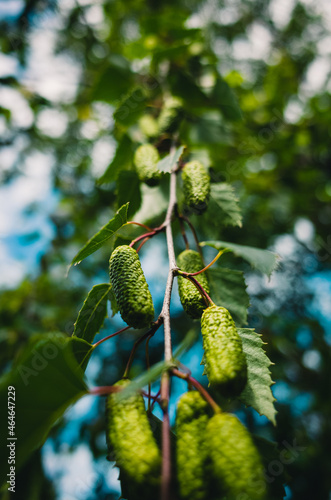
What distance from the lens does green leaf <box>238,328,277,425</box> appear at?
652 mm

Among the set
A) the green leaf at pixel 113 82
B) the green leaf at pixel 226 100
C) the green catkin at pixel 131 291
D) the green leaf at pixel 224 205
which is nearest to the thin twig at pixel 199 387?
the green catkin at pixel 131 291

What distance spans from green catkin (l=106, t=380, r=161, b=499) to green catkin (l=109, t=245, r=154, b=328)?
4.8 inches

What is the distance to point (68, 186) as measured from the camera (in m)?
3.09

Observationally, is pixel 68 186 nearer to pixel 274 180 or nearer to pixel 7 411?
pixel 274 180

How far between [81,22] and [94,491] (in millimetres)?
3066

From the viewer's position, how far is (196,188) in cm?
88

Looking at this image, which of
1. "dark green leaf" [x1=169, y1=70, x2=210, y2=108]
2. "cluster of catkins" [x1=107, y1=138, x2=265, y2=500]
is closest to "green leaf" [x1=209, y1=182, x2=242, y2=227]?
"cluster of catkins" [x1=107, y1=138, x2=265, y2=500]

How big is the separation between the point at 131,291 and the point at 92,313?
0.23 m

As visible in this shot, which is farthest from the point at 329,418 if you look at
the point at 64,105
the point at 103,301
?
the point at 64,105

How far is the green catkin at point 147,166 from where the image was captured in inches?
38.9

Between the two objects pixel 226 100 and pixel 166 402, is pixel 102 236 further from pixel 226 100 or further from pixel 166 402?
pixel 226 100

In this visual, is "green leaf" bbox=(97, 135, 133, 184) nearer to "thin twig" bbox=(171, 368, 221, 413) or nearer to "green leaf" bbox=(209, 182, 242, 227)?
"green leaf" bbox=(209, 182, 242, 227)

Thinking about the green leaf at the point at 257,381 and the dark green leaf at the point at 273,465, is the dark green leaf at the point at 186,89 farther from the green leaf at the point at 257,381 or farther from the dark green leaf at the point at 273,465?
the dark green leaf at the point at 273,465

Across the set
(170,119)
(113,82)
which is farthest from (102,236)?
(113,82)
